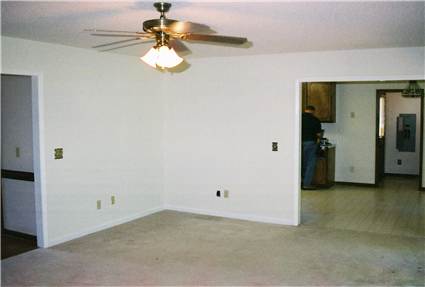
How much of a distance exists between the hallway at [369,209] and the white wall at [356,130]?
348mm

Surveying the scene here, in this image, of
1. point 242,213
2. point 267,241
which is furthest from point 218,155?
point 267,241

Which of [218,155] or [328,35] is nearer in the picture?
[328,35]

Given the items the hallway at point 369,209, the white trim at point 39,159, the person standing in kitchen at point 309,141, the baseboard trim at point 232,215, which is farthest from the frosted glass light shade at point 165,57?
the person standing in kitchen at point 309,141

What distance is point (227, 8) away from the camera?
3.18 meters

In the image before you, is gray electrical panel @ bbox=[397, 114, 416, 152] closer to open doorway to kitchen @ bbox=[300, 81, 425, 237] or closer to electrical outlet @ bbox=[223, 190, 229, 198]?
open doorway to kitchen @ bbox=[300, 81, 425, 237]

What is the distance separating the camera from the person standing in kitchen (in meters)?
8.29

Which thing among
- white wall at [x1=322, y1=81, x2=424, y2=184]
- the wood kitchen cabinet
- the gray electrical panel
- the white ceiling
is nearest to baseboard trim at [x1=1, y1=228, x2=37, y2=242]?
the white ceiling

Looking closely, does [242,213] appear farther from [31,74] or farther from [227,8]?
[227,8]

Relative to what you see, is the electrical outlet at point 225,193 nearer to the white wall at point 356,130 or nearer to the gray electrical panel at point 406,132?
the white wall at point 356,130

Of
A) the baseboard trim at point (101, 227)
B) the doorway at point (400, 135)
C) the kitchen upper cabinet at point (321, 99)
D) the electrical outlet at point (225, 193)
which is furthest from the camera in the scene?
the doorway at point (400, 135)

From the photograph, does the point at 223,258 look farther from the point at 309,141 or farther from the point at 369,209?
the point at 309,141

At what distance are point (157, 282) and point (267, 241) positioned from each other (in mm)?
1636

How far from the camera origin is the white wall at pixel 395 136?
32.4 feet

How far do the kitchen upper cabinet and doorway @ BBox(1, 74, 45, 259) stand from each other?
5288 mm
